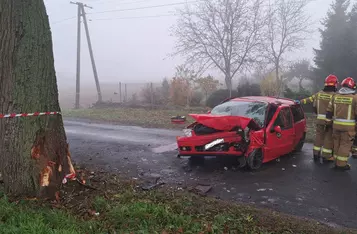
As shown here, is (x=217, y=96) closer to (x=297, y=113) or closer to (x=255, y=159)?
(x=297, y=113)

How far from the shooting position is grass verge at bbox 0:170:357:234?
354 cm

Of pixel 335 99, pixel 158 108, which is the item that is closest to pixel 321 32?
pixel 158 108

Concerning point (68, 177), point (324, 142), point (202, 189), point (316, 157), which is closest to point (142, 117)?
point (316, 157)

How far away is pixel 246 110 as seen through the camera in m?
6.70

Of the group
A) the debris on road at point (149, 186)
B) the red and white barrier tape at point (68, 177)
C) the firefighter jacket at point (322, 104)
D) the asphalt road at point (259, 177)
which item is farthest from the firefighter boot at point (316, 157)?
the red and white barrier tape at point (68, 177)

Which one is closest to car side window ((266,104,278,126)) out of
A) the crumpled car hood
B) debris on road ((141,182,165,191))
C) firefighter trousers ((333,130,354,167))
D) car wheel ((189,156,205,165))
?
the crumpled car hood

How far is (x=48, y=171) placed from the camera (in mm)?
4305

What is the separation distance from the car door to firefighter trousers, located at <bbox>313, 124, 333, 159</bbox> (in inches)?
21.7

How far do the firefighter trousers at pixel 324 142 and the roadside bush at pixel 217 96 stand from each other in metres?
10.5

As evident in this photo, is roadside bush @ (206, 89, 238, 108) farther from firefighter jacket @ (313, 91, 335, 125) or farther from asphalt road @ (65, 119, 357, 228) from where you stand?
firefighter jacket @ (313, 91, 335, 125)

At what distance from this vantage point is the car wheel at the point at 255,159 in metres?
5.95

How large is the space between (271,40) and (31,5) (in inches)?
752

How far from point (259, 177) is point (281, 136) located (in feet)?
4.45

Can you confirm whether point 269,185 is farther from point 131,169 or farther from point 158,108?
point 158,108
